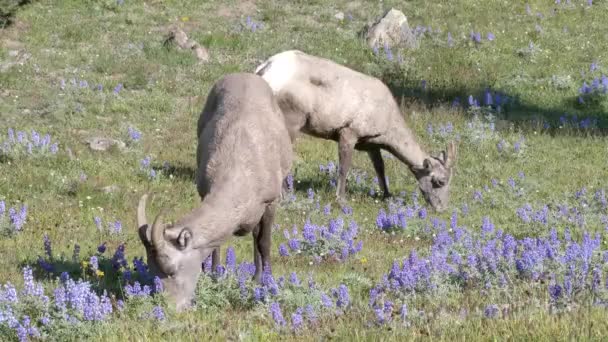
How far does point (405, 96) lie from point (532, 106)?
2.65 meters

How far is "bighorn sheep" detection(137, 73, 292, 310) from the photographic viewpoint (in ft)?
26.5

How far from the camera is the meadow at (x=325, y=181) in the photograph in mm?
7688

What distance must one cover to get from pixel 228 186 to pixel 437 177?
6933mm

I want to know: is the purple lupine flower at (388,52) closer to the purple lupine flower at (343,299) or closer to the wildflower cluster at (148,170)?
the wildflower cluster at (148,170)

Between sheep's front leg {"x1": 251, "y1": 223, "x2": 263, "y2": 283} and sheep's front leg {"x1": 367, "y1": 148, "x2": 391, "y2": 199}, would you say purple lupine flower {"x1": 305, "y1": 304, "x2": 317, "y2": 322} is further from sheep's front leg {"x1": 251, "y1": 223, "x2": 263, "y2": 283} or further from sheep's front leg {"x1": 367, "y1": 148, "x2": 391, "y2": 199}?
sheep's front leg {"x1": 367, "y1": 148, "x2": 391, "y2": 199}

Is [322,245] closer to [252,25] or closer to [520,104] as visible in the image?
[520,104]

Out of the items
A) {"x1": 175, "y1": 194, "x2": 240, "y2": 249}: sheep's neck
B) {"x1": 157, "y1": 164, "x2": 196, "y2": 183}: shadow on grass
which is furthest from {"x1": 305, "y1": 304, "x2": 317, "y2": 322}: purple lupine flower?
{"x1": 157, "y1": 164, "x2": 196, "y2": 183}: shadow on grass

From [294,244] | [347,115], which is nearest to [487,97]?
[347,115]

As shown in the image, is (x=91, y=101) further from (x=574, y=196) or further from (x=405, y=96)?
(x=574, y=196)

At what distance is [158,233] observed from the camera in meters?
7.82

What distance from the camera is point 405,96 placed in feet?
67.5

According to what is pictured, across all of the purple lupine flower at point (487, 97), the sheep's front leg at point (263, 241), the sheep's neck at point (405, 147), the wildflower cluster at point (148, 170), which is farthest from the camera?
the purple lupine flower at point (487, 97)

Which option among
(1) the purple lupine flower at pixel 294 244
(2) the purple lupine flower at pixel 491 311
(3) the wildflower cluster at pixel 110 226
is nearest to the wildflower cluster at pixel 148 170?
(3) the wildflower cluster at pixel 110 226

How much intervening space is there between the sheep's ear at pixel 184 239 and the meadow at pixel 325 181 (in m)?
0.49
